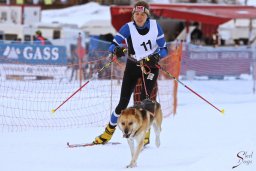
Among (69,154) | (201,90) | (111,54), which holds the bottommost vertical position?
(201,90)

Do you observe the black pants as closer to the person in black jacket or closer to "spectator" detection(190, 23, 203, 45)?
the person in black jacket

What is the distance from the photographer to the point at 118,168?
6.10 metres

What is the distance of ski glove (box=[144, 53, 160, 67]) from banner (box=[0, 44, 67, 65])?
9.07m

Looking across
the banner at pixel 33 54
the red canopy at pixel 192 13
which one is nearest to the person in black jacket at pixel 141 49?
the banner at pixel 33 54

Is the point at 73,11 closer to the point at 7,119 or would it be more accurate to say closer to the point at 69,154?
the point at 7,119

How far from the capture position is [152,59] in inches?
272

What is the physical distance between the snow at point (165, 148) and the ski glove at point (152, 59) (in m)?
0.93

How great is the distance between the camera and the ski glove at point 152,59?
6.89 metres

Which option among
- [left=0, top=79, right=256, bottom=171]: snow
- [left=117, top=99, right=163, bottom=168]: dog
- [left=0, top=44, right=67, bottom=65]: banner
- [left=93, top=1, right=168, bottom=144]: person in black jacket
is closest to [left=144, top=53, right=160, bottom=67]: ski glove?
[left=93, top=1, right=168, bottom=144]: person in black jacket

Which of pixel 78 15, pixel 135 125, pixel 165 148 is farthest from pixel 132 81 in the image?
pixel 78 15

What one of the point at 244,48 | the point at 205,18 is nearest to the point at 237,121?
the point at 244,48

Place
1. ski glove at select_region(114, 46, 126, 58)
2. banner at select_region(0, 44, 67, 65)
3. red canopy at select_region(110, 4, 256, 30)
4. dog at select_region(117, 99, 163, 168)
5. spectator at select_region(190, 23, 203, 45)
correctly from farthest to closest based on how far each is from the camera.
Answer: spectator at select_region(190, 23, 203, 45) → red canopy at select_region(110, 4, 256, 30) → banner at select_region(0, 44, 67, 65) → ski glove at select_region(114, 46, 126, 58) → dog at select_region(117, 99, 163, 168)

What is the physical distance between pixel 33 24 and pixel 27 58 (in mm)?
9011

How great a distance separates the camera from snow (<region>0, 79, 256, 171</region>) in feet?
19.4
